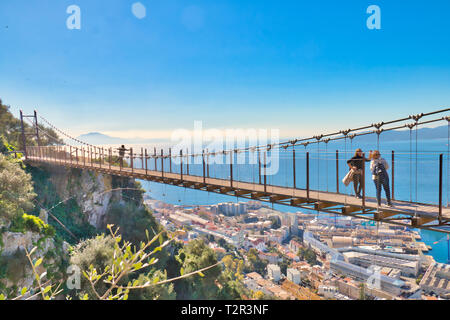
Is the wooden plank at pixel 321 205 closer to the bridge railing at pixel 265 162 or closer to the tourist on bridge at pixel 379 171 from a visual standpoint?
the bridge railing at pixel 265 162

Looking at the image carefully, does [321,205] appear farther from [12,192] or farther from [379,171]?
[12,192]

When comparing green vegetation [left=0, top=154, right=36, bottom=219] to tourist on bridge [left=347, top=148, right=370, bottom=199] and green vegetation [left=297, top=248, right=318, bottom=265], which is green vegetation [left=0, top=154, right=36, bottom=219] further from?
green vegetation [left=297, top=248, right=318, bottom=265]

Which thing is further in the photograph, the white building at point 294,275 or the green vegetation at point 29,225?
the white building at point 294,275

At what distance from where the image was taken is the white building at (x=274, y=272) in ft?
48.1

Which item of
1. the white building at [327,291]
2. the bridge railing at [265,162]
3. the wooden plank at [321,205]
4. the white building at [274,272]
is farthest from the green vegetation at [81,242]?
the white building at [327,291]

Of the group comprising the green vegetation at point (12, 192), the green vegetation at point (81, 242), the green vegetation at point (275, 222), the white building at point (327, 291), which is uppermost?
the green vegetation at point (12, 192)

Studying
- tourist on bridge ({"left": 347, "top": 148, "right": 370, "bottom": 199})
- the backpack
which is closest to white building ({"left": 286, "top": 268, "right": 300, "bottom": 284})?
tourist on bridge ({"left": 347, "top": 148, "right": 370, "bottom": 199})

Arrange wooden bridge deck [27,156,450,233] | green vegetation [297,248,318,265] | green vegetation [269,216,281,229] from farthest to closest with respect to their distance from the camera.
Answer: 1. green vegetation [269,216,281,229]
2. green vegetation [297,248,318,265]
3. wooden bridge deck [27,156,450,233]

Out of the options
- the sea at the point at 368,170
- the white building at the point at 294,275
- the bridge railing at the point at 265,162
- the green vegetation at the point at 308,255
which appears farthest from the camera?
the green vegetation at the point at 308,255

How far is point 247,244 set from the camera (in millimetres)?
18641

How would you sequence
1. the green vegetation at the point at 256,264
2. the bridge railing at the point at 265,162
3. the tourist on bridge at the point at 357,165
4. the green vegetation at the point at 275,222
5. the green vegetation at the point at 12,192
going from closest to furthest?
the tourist on bridge at the point at 357,165, the bridge railing at the point at 265,162, the green vegetation at the point at 12,192, the green vegetation at the point at 256,264, the green vegetation at the point at 275,222

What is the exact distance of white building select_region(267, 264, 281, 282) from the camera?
14.7 m

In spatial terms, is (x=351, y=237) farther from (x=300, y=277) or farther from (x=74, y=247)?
(x=74, y=247)
